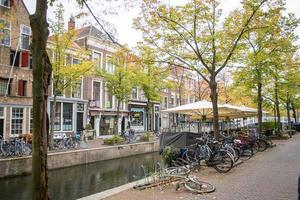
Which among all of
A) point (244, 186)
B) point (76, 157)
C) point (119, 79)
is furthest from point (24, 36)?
point (244, 186)

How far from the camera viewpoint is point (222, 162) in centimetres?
1023

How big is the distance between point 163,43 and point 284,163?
22.3 feet

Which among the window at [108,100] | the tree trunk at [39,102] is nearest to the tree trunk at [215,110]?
the tree trunk at [39,102]

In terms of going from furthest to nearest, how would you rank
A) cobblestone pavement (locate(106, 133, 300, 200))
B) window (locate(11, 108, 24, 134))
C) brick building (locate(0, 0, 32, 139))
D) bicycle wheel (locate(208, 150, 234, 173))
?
window (locate(11, 108, 24, 134))
brick building (locate(0, 0, 32, 139))
bicycle wheel (locate(208, 150, 234, 173))
cobblestone pavement (locate(106, 133, 300, 200))

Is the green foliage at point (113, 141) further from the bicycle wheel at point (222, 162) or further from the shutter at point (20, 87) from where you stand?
the bicycle wheel at point (222, 162)

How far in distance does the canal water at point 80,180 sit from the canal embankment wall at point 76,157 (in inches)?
11.1

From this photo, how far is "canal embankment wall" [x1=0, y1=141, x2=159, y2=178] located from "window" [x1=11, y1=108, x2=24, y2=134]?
282 inches

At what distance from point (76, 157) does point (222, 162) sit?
9.41 metres

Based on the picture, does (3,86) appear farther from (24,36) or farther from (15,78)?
(24,36)

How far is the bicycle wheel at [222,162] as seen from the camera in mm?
10104

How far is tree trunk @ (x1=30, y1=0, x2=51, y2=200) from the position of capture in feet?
17.5

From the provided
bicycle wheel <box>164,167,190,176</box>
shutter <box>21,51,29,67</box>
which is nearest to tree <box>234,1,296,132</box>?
bicycle wheel <box>164,167,190,176</box>

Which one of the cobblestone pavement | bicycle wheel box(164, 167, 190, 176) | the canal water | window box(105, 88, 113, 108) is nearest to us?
the cobblestone pavement

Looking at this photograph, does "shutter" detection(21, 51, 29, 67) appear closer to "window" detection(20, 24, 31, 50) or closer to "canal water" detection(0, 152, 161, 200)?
"window" detection(20, 24, 31, 50)
